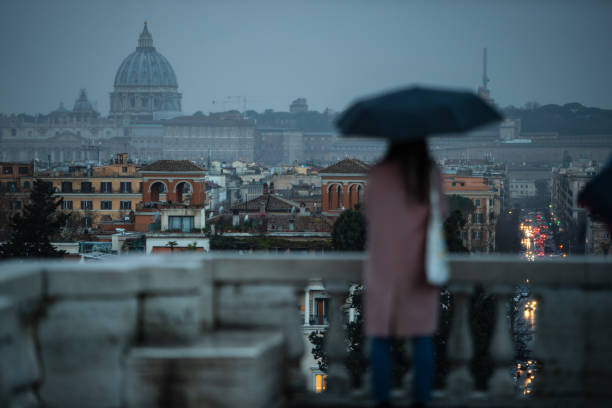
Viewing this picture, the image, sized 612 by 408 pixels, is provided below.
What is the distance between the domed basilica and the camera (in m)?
180

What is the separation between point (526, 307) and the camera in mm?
29734

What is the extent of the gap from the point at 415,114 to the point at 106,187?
1749 inches

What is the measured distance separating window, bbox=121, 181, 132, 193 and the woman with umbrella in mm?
43674

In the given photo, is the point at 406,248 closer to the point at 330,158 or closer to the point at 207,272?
the point at 207,272

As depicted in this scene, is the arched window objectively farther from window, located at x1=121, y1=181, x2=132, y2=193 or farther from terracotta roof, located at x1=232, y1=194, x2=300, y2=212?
window, located at x1=121, y1=181, x2=132, y2=193

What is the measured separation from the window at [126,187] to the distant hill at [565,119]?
320ft

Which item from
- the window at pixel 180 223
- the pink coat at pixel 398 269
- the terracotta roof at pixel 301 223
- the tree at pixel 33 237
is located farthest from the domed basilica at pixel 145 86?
the pink coat at pixel 398 269

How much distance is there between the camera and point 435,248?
3.86m

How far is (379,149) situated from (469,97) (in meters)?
162

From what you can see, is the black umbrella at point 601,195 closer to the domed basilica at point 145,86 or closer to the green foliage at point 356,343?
the green foliage at point 356,343

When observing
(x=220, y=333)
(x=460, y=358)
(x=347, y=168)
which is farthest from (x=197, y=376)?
(x=347, y=168)

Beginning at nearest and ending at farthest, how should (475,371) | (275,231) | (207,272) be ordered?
(207,272), (475,371), (275,231)

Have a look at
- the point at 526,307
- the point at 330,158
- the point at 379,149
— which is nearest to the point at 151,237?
the point at 526,307

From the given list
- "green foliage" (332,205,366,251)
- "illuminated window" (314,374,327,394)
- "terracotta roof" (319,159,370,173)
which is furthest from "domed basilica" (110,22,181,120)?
"illuminated window" (314,374,327,394)
